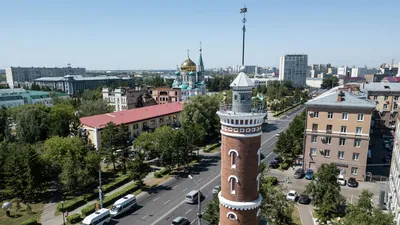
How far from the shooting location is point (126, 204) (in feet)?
107

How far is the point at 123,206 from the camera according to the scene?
106 feet

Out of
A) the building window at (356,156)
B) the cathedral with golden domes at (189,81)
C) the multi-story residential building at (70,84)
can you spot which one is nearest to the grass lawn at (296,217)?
the building window at (356,156)

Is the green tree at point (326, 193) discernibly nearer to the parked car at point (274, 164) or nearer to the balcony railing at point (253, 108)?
the balcony railing at point (253, 108)

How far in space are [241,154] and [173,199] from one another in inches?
889

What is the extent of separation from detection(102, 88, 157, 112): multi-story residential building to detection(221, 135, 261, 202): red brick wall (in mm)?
77860

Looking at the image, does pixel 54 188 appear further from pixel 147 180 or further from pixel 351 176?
pixel 351 176

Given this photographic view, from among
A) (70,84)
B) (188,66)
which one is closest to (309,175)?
(188,66)

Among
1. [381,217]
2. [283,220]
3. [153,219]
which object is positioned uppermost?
[381,217]

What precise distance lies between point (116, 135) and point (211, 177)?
55.7 ft

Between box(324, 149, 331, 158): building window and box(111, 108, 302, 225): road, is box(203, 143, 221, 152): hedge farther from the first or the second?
box(324, 149, 331, 158): building window

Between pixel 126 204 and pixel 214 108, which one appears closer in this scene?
pixel 126 204

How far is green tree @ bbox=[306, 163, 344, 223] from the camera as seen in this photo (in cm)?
2731

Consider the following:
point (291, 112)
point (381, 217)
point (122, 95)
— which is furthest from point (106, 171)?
point (291, 112)

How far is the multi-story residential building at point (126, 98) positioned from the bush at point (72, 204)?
5800cm
